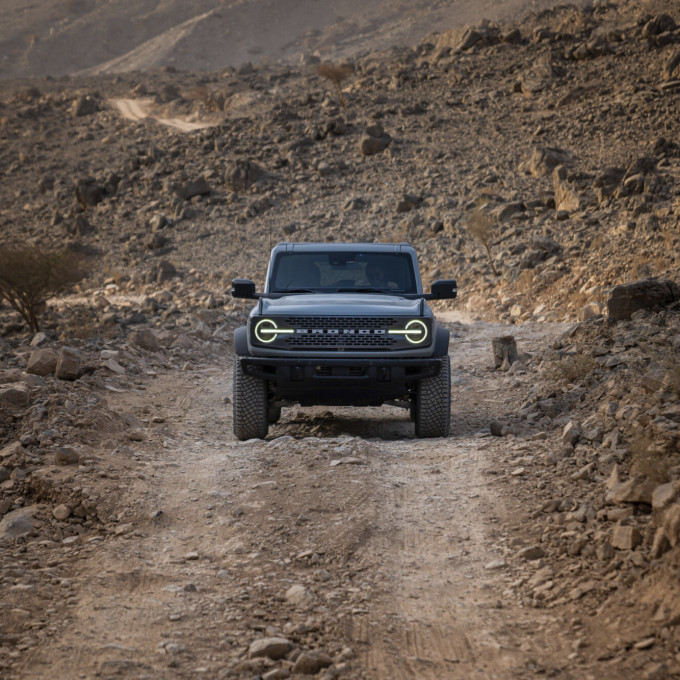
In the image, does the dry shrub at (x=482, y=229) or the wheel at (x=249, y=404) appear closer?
the wheel at (x=249, y=404)

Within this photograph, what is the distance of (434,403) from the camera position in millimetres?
7660

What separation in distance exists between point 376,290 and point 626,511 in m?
4.18

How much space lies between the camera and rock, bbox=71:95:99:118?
52156 millimetres

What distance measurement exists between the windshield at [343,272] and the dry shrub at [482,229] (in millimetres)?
14145

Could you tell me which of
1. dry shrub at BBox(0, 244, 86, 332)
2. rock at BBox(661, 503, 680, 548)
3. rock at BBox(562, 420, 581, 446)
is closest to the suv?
rock at BBox(562, 420, 581, 446)

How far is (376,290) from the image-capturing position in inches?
336

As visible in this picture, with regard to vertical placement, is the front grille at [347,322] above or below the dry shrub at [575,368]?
above

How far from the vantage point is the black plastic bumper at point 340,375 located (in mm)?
7180

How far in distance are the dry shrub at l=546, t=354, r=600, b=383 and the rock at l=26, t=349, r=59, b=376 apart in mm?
6140

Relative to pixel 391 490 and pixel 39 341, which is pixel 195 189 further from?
pixel 391 490

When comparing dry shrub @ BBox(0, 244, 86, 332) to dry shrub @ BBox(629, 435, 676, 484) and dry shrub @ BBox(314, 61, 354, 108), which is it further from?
dry shrub @ BBox(314, 61, 354, 108)

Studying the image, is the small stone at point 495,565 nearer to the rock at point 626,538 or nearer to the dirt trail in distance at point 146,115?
the rock at point 626,538

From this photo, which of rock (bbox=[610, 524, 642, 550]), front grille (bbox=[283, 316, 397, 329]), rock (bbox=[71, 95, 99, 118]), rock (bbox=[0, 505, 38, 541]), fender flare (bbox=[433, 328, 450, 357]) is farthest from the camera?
rock (bbox=[71, 95, 99, 118])

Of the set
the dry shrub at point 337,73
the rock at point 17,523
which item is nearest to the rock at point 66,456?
the rock at point 17,523
